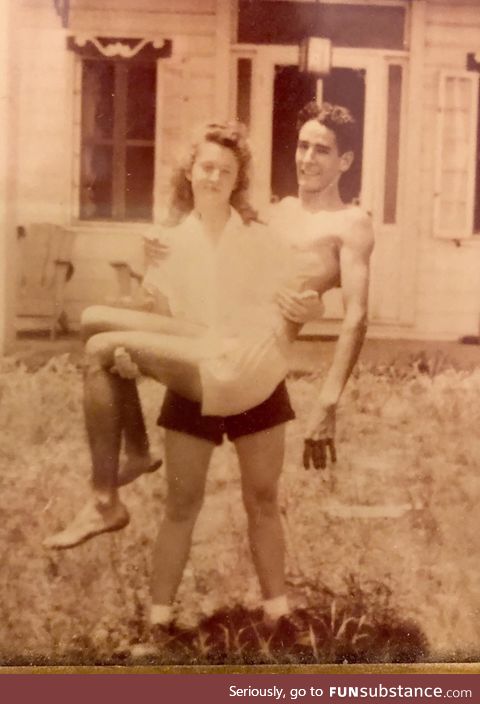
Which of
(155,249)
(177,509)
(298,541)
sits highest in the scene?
(155,249)

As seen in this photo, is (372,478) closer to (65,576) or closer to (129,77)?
(65,576)

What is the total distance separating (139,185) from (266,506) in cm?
115

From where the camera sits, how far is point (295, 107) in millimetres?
2957

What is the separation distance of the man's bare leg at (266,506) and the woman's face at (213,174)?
796 millimetres

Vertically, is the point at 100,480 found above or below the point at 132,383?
below

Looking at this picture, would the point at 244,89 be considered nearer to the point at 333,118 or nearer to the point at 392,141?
the point at 333,118

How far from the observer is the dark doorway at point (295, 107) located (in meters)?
2.95

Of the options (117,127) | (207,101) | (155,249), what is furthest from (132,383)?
(207,101)

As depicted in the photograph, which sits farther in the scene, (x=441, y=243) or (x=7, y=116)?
(x=441, y=243)

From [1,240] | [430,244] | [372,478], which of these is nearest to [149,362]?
[1,240]

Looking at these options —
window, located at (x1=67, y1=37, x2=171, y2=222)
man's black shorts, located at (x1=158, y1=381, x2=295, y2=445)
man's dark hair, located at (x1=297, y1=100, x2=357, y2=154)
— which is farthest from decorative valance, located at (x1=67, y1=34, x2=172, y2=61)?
man's black shorts, located at (x1=158, y1=381, x2=295, y2=445)

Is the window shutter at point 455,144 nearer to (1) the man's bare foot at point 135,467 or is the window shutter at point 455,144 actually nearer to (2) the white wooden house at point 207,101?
(2) the white wooden house at point 207,101

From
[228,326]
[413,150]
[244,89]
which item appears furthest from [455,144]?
[228,326]

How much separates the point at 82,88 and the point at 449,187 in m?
1.29
